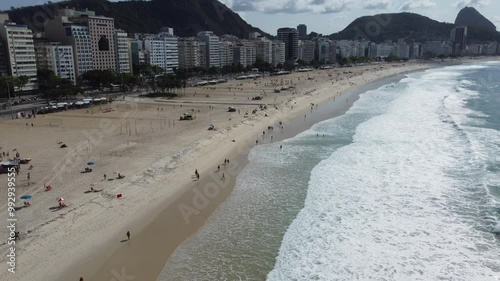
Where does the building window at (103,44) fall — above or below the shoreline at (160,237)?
above

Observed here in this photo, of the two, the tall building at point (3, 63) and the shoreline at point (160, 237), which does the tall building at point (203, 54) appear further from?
the shoreline at point (160, 237)

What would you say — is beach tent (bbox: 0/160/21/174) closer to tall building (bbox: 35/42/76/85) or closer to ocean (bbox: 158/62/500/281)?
ocean (bbox: 158/62/500/281)

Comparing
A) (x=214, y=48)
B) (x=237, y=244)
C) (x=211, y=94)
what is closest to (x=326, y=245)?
(x=237, y=244)

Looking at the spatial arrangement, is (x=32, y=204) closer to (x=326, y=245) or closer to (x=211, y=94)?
(x=326, y=245)

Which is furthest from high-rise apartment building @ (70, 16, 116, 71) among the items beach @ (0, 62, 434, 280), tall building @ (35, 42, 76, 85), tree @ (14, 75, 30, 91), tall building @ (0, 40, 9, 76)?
beach @ (0, 62, 434, 280)

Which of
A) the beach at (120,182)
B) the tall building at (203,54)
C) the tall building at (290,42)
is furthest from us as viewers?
the tall building at (290,42)

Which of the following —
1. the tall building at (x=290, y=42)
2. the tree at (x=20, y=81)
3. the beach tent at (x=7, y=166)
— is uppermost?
the tall building at (x=290, y=42)

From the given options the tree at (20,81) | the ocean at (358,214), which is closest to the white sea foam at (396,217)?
the ocean at (358,214)
